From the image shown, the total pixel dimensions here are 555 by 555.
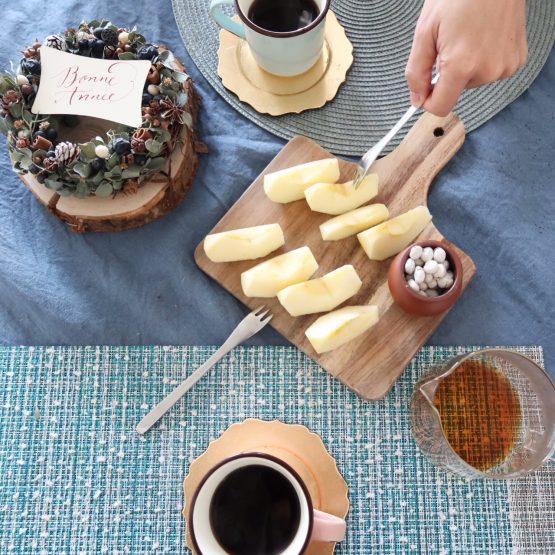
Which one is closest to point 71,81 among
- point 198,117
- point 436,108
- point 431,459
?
point 198,117

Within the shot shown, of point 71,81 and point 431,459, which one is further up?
point 71,81

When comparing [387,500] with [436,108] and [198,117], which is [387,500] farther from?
[198,117]

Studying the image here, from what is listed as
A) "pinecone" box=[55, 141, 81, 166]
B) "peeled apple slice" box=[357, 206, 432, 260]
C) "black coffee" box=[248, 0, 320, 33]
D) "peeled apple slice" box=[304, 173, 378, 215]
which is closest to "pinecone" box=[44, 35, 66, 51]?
"pinecone" box=[55, 141, 81, 166]

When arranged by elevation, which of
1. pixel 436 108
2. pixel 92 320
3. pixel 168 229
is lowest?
pixel 92 320

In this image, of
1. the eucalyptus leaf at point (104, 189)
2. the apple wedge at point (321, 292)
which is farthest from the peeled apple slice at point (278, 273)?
Answer: the eucalyptus leaf at point (104, 189)

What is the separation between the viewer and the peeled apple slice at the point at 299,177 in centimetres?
100

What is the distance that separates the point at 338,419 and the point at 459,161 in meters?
0.45

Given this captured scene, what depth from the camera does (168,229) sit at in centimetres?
105

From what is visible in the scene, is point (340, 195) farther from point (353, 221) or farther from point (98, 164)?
point (98, 164)

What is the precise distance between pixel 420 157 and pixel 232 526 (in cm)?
61

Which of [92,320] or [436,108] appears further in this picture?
[92,320]

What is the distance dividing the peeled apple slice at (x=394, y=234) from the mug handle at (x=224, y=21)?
36cm

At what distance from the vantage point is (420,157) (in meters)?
1.04

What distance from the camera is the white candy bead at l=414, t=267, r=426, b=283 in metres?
0.93
